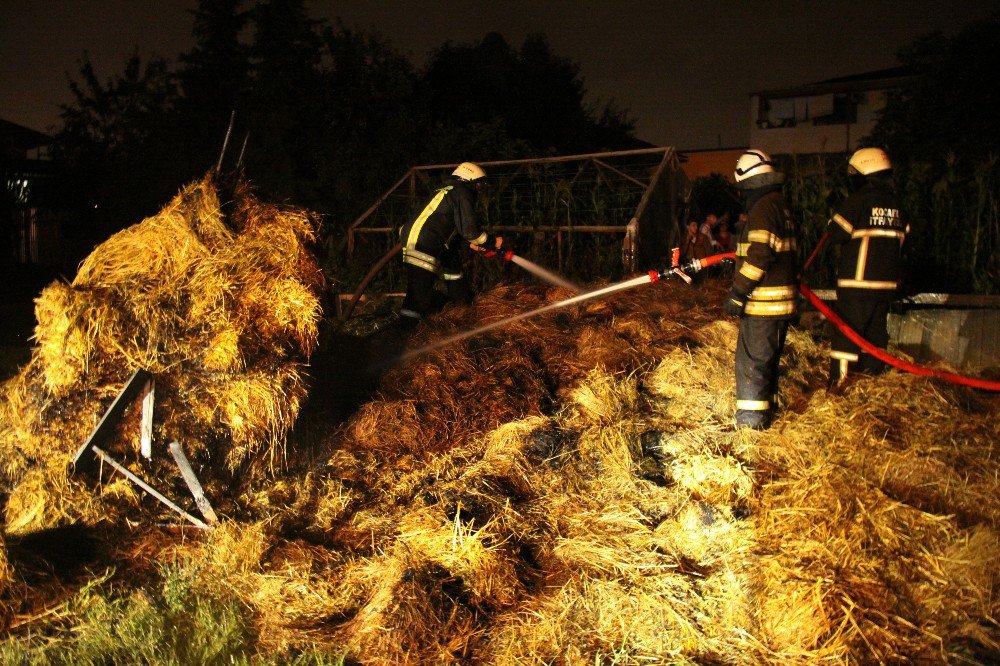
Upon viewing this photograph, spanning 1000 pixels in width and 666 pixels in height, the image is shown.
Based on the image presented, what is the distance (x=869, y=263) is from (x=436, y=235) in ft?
12.9

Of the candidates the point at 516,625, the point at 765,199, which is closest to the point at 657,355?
the point at 765,199

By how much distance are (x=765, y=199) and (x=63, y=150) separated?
52.0 ft

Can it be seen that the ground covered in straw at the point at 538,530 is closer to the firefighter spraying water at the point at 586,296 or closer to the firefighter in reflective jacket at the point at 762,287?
the firefighter in reflective jacket at the point at 762,287

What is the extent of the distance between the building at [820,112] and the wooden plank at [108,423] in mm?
37326

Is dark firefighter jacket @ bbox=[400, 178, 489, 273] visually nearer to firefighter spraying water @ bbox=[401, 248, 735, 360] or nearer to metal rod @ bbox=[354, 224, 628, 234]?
firefighter spraying water @ bbox=[401, 248, 735, 360]

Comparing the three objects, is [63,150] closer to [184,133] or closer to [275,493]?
[184,133]

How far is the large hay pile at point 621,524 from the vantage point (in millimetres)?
3262

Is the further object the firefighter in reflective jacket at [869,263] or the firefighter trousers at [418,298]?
the firefighter trousers at [418,298]

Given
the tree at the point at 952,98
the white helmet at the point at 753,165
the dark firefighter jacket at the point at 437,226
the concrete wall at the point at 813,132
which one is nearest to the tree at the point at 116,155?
the dark firefighter jacket at the point at 437,226

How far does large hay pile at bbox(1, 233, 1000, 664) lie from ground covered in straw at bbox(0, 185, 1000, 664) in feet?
0.05

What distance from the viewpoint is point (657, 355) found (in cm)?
579

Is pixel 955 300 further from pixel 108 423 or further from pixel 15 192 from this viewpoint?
pixel 15 192

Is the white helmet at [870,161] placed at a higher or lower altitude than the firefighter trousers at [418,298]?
higher

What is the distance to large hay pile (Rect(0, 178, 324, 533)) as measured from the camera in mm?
4172
